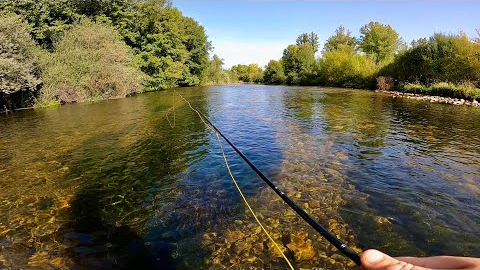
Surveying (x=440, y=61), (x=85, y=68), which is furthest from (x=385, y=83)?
(x=85, y=68)

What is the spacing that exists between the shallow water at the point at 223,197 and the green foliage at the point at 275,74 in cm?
8002

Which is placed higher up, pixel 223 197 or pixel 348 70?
pixel 348 70

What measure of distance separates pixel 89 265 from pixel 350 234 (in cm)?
503

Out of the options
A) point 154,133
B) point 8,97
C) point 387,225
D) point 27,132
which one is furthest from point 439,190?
point 8,97

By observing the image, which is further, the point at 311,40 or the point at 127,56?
the point at 311,40

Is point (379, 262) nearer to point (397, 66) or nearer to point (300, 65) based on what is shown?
point (397, 66)

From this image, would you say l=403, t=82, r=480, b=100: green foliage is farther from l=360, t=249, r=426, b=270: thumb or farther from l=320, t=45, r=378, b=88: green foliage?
l=360, t=249, r=426, b=270: thumb

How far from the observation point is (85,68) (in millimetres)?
33156

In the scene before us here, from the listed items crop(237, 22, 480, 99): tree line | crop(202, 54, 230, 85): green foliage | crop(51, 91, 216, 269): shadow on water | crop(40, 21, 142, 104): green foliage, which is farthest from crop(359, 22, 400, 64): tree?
crop(51, 91, 216, 269): shadow on water

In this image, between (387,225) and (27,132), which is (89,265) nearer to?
(387,225)

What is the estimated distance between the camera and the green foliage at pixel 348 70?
177 feet

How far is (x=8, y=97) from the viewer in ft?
89.6

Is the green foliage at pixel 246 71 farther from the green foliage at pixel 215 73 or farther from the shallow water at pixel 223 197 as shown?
the shallow water at pixel 223 197

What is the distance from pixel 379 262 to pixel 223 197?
584cm
